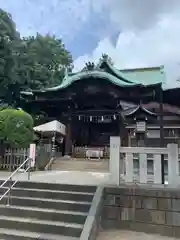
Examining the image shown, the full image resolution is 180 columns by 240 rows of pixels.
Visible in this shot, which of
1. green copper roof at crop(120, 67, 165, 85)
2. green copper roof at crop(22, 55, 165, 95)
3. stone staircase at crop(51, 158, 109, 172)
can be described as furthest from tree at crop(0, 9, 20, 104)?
stone staircase at crop(51, 158, 109, 172)

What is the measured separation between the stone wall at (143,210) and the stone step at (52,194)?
1.50ft

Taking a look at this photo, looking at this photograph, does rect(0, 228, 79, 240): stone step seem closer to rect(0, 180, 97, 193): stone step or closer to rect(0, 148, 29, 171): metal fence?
rect(0, 180, 97, 193): stone step

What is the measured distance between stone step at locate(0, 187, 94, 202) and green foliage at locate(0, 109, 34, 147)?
5.67 metres

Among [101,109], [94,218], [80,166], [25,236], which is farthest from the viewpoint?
[101,109]

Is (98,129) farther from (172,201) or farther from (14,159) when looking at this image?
(172,201)

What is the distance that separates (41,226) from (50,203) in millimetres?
632

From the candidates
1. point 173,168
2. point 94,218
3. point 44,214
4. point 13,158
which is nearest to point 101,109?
point 13,158

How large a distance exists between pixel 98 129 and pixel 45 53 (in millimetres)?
14147

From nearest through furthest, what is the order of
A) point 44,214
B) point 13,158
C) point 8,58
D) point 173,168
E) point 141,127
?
1. point 44,214
2. point 173,168
3. point 13,158
4. point 141,127
5. point 8,58

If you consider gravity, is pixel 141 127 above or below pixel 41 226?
above

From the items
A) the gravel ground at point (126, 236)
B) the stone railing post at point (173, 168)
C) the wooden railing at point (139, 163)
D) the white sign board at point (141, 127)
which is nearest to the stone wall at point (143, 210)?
the gravel ground at point (126, 236)

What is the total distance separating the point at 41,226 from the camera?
493cm

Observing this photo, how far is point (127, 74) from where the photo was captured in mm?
23391

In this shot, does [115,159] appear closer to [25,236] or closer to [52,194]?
[52,194]
